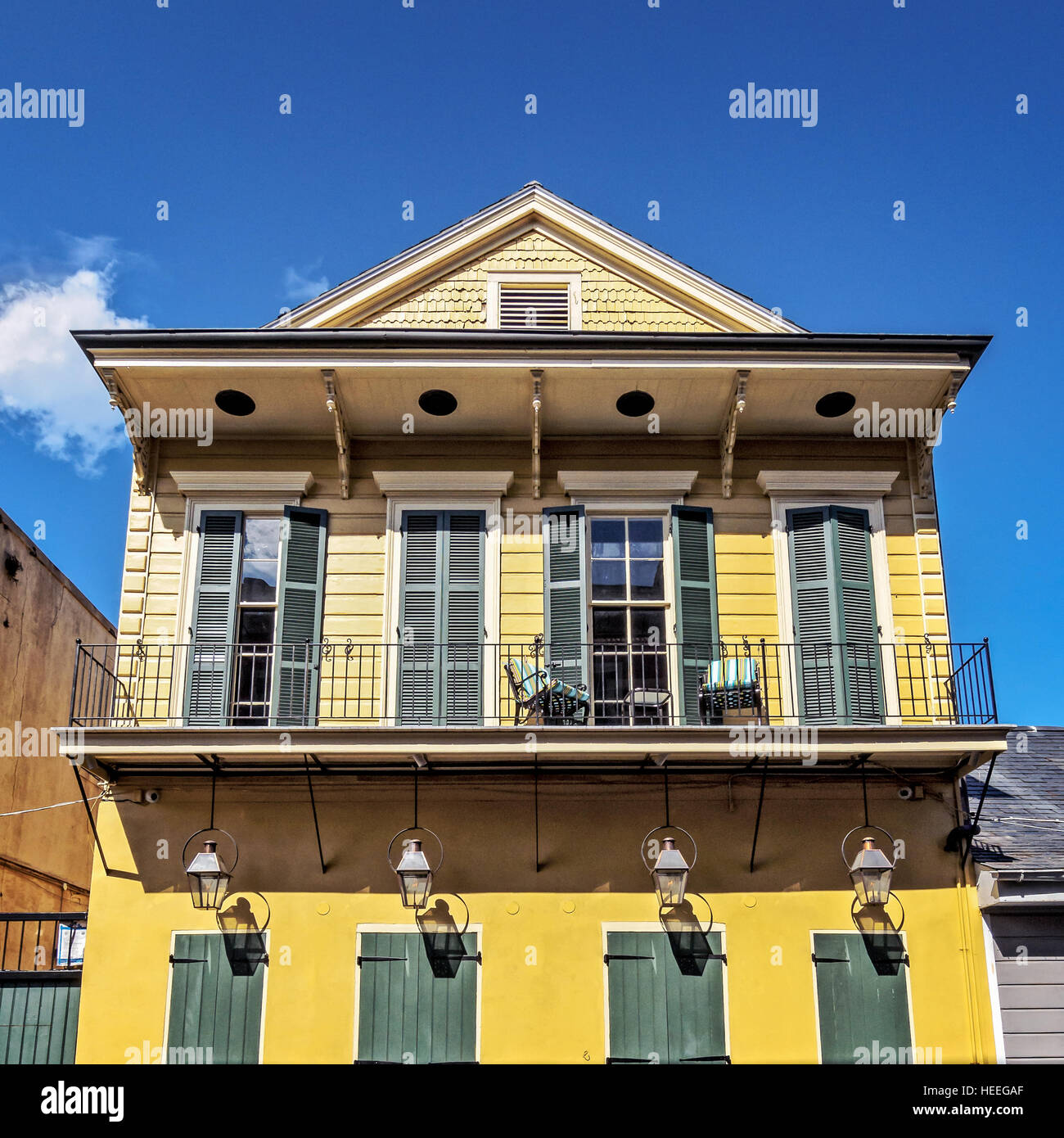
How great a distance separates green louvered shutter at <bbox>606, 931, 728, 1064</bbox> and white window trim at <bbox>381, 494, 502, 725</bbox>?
2482 millimetres

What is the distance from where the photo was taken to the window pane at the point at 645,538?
12133 millimetres

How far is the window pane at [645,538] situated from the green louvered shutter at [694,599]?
0.71 feet

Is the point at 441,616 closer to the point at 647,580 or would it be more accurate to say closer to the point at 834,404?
the point at 647,580

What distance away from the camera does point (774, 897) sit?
10883 mm

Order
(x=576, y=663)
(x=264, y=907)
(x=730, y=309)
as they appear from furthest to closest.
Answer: (x=730, y=309) → (x=576, y=663) → (x=264, y=907)

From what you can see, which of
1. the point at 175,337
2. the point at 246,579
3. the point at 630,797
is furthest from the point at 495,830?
the point at 175,337

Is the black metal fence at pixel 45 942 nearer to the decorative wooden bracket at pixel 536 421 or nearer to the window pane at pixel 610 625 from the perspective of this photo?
the window pane at pixel 610 625

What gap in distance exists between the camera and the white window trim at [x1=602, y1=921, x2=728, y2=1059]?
34.2 ft

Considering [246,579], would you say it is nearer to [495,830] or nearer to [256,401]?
[256,401]

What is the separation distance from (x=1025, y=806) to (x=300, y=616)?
749cm

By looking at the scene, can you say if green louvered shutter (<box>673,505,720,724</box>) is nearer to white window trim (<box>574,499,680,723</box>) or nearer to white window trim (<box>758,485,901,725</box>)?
white window trim (<box>574,499,680,723</box>)

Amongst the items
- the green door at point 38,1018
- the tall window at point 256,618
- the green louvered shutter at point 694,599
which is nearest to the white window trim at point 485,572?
the tall window at point 256,618
